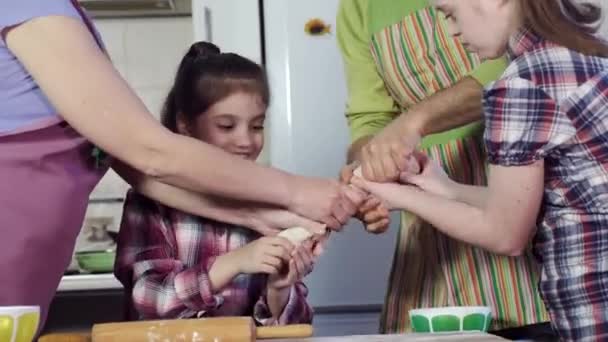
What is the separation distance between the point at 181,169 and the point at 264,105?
0.49 m

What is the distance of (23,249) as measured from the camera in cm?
97

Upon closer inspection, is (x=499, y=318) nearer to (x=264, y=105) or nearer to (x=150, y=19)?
(x=264, y=105)

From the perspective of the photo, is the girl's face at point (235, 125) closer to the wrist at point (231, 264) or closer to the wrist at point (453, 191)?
the wrist at point (231, 264)

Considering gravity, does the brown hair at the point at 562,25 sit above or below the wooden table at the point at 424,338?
above

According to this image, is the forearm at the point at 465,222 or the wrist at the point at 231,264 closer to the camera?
the forearm at the point at 465,222

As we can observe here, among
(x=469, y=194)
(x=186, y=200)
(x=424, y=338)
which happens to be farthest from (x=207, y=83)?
(x=424, y=338)

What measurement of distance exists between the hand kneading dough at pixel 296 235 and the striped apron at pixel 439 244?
252mm

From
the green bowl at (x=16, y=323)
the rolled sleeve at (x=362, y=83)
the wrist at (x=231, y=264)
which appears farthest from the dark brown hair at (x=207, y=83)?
the green bowl at (x=16, y=323)

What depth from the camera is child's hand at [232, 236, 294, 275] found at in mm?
1187

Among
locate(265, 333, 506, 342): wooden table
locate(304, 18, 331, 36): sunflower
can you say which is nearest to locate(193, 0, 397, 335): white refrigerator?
locate(304, 18, 331, 36): sunflower

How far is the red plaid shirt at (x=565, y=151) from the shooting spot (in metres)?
0.96

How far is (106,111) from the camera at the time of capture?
91cm

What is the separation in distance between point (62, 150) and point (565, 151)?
0.52 metres

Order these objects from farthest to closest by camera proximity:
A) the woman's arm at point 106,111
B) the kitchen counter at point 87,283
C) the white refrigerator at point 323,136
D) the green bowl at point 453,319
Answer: the kitchen counter at point 87,283, the white refrigerator at point 323,136, the green bowl at point 453,319, the woman's arm at point 106,111
